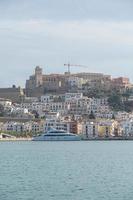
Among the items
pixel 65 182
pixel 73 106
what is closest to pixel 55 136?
pixel 73 106

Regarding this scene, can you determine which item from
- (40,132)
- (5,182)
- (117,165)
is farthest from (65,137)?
(5,182)

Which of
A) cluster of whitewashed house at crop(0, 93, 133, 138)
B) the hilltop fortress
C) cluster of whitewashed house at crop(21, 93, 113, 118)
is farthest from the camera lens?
the hilltop fortress

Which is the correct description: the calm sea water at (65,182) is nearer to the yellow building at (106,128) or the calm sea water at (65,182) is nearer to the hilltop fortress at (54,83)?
the yellow building at (106,128)

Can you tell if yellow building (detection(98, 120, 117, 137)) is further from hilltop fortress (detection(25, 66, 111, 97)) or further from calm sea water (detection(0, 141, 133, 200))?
calm sea water (detection(0, 141, 133, 200))

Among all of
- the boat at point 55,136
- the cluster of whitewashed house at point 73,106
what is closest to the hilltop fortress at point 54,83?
the cluster of whitewashed house at point 73,106

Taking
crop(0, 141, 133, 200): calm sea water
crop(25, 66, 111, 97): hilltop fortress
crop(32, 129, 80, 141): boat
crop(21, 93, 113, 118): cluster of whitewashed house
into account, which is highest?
crop(25, 66, 111, 97): hilltop fortress

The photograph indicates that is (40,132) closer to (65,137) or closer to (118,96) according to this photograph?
(65,137)

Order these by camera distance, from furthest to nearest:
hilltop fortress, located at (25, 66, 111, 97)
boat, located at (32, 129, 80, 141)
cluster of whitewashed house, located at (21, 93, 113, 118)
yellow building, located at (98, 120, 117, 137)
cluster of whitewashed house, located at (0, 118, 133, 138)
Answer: hilltop fortress, located at (25, 66, 111, 97)
cluster of whitewashed house, located at (21, 93, 113, 118)
yellow building, located at (98, 120, 117, 137)
cluster of whitewashed house, located at (0, 118, 133, 138)
boat, located at (32, 129, 80, 141)

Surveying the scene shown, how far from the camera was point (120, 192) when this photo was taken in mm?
30750

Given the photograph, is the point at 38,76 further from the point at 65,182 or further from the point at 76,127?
the point at 65,182

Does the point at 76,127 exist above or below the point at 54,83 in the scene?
below

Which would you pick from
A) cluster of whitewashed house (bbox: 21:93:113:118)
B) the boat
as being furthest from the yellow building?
cluster of whitewashed house (bbox: 21:93:113:118)

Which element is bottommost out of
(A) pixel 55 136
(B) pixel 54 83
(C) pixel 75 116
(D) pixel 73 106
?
(A) pixel 55 136

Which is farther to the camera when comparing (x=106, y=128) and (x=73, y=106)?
(x=73, y=106)
